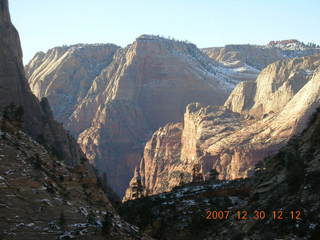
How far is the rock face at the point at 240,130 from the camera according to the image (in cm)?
13300

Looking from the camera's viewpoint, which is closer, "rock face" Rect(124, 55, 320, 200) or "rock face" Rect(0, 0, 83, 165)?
"rock face" Rect(0, 0, 83, 165)

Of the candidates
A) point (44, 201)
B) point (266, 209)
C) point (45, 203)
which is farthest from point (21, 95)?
point (45, 203)

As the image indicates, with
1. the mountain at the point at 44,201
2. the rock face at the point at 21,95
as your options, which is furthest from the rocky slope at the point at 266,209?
the rock face at the point at 21,95

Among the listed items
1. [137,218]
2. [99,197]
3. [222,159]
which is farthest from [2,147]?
[222,159]

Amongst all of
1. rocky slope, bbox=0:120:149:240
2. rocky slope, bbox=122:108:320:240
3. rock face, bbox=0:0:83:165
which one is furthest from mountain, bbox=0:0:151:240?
rock face, bbox=0:0:83:165

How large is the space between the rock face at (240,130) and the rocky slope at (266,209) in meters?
72.4

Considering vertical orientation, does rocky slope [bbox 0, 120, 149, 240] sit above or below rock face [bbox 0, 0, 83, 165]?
below

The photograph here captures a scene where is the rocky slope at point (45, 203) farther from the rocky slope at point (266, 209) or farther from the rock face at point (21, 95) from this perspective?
the rock face at point (21, 95)

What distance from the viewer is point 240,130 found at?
15262 centimetres

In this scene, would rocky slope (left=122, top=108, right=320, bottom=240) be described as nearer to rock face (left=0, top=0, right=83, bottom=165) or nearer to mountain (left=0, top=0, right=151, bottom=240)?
mountain (left=0, top=0, right=151, bottom=240)

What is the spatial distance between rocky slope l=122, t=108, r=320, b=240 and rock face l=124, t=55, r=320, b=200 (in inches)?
2849

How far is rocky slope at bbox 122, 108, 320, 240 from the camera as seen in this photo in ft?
76.5

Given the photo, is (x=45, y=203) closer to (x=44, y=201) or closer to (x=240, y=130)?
(x=44, y=201)

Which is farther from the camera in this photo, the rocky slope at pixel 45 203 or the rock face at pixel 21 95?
the rock face at pixel 21 95
